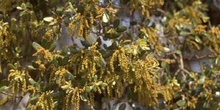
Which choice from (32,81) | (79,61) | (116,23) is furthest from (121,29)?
(32,81)

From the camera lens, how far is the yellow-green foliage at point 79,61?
1.78 m

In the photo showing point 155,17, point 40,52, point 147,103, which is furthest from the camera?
point 155,17

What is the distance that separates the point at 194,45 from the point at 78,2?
0.86 m

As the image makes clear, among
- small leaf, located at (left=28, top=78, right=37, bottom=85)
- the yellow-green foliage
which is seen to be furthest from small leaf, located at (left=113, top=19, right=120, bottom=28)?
small leaf, located at (left=28, top=78, right=37, bottom=85)

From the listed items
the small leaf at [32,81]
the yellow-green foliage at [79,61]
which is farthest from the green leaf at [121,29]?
the small leaf at [32,81]

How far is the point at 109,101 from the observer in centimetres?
209

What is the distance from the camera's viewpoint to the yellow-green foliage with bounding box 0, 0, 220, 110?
178 cm

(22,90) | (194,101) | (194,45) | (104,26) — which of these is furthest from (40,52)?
(194,45)

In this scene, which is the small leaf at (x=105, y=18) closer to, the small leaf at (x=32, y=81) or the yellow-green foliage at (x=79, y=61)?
the yellow-green foliage at (x=79, y=61)

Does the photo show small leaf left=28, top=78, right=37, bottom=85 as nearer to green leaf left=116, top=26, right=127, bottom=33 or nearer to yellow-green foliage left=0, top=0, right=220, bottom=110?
yellow-green foliage left=0, top=0, right=220, bottom=110

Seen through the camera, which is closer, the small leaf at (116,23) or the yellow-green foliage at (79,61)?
the yellow-green foliage at (79,61)

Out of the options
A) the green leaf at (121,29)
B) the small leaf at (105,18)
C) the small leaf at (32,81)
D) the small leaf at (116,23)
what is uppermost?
the small leaf at (105,18)

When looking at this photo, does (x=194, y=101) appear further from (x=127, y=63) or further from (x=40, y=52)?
(x=40, y=52)

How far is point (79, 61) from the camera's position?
5.95 ft
